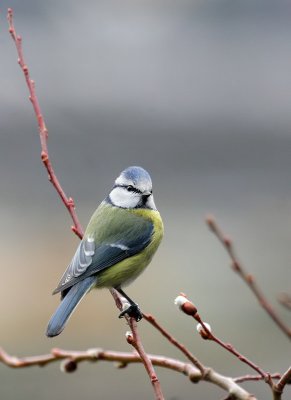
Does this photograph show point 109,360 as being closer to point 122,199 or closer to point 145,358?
point 145,358

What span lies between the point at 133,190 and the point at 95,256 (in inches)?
10.6

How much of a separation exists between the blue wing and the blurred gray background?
2761mm

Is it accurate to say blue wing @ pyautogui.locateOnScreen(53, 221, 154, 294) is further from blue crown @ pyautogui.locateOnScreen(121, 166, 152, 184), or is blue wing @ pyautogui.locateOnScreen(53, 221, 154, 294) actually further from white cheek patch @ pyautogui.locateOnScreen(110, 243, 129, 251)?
blue crown @ pyautogui.locateOnScreen(121, 166, 152, 184)

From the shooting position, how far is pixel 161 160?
626 centimetres

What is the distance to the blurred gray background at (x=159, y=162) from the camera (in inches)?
227

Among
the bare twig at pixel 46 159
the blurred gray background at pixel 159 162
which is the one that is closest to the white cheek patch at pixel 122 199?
the bare twig at pixel 46 159

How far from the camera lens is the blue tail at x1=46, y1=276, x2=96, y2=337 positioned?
229cm

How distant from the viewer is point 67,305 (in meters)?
2.48

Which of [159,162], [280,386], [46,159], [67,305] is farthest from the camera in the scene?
[159,162]

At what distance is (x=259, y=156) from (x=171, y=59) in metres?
1.01

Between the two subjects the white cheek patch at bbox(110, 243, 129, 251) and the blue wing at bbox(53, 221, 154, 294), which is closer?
the blue wing at bbox(53, 221, 154, 294)

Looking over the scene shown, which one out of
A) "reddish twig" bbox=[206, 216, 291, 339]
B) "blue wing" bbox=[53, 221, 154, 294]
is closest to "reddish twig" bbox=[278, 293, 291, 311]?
"reddish twig" bbox=[206, 216, 291, 339]

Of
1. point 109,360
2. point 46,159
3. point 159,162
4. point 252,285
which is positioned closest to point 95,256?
point 46,159

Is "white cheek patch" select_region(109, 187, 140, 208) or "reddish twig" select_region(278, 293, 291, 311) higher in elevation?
"white cheek patch" select_region(109, 187, 140, 208)
